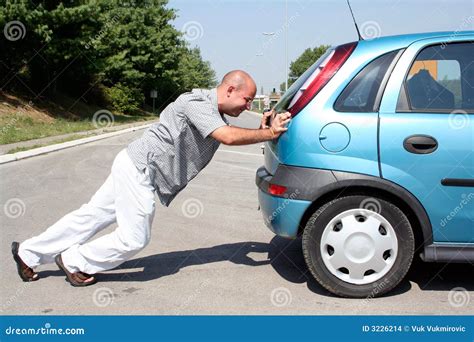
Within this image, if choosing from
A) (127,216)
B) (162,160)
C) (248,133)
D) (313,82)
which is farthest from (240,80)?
(127,216)

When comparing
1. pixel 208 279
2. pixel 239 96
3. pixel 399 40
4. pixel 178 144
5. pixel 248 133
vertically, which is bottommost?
pixel 208 279

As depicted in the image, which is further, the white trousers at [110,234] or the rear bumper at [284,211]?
the white trousers at [110,234]

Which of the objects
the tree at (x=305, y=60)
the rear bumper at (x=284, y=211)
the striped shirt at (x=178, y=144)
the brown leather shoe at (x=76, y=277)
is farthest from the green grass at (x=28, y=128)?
the tree at (x=305, y=60)

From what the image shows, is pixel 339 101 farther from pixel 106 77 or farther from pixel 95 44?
pixel 106 77

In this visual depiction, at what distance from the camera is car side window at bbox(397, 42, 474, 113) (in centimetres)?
340

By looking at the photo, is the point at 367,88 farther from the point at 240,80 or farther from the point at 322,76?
the point at 240,80

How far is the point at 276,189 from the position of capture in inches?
140

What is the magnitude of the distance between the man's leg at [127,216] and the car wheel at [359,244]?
1.14 meters

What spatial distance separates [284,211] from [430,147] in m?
1.05

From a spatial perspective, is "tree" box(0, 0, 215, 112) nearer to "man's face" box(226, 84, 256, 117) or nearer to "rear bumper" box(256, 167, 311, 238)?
"man's face" box(226, 84, 256, 117)

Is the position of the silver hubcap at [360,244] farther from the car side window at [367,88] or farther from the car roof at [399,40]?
the car roof at [399,40]

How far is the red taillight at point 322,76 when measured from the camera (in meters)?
3.46

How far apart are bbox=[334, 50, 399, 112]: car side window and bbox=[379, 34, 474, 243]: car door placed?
6cm

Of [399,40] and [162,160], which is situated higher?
[399,40]
